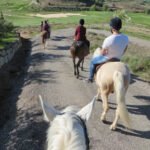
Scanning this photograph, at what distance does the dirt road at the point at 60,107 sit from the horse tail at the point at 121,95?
2.77 ft

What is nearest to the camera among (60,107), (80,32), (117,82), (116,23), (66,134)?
(66,134)

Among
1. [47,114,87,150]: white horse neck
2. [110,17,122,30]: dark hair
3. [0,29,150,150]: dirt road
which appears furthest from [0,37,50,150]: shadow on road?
[47,114,87,150]: white horse neck

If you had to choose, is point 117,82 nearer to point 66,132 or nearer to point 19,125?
point 19,125

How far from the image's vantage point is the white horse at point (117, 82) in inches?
309

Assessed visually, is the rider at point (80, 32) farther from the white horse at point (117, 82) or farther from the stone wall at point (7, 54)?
the white horse at point (117, 82)

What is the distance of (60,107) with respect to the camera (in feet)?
36.8

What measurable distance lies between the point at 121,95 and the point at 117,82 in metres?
0.38

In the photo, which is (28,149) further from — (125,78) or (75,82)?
(75,82)

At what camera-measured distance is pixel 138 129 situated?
9.41 metres

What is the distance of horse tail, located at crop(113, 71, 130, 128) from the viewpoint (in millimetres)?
7824

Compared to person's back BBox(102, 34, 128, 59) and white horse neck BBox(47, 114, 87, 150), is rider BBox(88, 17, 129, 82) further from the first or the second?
white horse neck BBox(47, 114, 87, 150)

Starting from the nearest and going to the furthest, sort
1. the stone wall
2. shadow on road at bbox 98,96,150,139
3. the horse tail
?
1. the horse tail
2. shadow on road at bbox 98,96,150,139
3. the stone wall

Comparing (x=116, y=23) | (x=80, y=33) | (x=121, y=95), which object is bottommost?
(x=80, y=33)

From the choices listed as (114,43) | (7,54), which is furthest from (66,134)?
(7,54)
